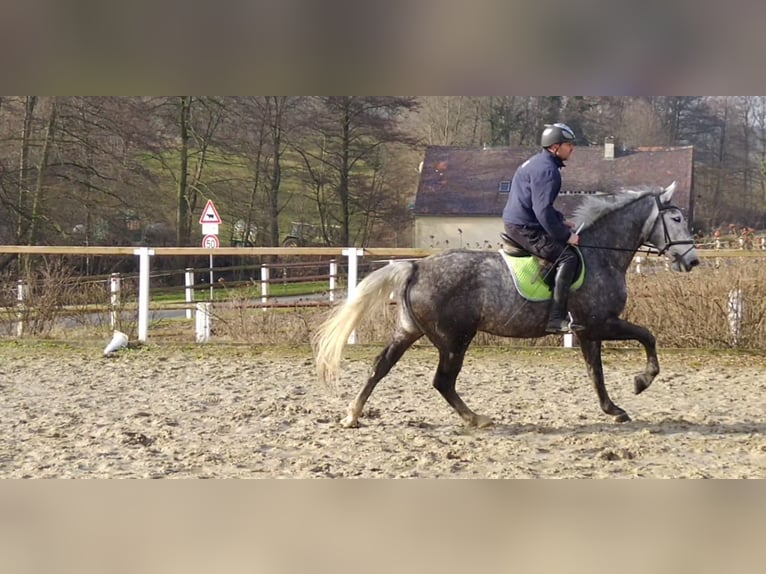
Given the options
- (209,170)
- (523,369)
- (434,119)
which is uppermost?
(434,119)

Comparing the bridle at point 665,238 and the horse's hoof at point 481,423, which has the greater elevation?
the bridle at point 665,238

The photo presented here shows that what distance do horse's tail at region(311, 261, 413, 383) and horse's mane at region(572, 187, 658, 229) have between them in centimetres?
146

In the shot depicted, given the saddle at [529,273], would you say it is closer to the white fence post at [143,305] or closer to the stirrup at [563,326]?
the stirrup at [563,326]

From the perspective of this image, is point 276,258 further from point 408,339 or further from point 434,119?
point 408,339

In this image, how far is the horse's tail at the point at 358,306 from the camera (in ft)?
20.1

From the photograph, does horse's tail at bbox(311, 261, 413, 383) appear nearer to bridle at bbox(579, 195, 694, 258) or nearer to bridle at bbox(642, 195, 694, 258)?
bridle at bbox(579, 195, 694, 258)

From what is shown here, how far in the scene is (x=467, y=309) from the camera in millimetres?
6062

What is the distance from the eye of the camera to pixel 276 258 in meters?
26.3

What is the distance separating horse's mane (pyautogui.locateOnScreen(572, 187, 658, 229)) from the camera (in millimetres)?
6531

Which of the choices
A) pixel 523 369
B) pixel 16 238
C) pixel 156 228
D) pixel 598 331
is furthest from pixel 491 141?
pixel 598 331

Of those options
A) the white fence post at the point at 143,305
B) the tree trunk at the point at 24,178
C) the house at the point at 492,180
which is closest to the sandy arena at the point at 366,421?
the white fence post at the point at 143,305

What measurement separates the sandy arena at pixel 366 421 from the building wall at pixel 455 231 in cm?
1930

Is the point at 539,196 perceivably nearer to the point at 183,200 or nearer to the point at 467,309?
the point at 467,309

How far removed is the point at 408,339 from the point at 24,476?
2762mm
